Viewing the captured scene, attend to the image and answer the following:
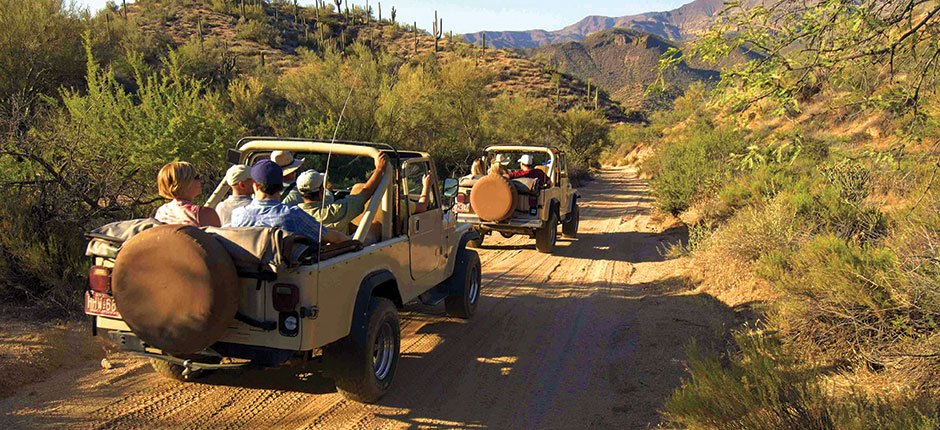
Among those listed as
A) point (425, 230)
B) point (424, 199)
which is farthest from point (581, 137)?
point (425, 230)

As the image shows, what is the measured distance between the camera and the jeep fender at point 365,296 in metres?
3.90

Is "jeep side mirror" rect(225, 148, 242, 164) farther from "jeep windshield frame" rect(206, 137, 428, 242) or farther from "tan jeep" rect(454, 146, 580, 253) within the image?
"tan jeep" rect(454, 146, 580, 253)

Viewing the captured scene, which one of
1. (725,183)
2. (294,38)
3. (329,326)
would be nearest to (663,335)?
(329,326)

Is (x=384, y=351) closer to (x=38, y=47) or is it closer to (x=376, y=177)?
(x=376, y=177)

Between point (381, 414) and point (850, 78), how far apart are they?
17.6 feet

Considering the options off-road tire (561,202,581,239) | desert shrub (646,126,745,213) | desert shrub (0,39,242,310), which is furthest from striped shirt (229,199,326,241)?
desert shrub (646,126,745,213)

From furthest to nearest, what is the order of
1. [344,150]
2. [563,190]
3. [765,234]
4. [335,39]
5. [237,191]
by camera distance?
1. [335,39]
2. [563,190]
3. [765,234]
4. [344,150]
5. [237,191]

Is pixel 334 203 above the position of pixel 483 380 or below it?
above

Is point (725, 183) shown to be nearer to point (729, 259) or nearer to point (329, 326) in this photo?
point (729, 259)

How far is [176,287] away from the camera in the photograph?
3.17 m

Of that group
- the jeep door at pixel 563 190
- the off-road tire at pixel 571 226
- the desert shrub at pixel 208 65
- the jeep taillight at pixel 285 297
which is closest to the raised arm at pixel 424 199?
the jeep taillight at pixel 285 297

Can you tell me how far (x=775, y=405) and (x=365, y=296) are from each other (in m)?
2.70

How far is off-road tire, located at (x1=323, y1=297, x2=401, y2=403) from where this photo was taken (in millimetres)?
3877

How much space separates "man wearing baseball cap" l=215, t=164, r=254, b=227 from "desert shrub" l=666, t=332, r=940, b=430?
3.50m
